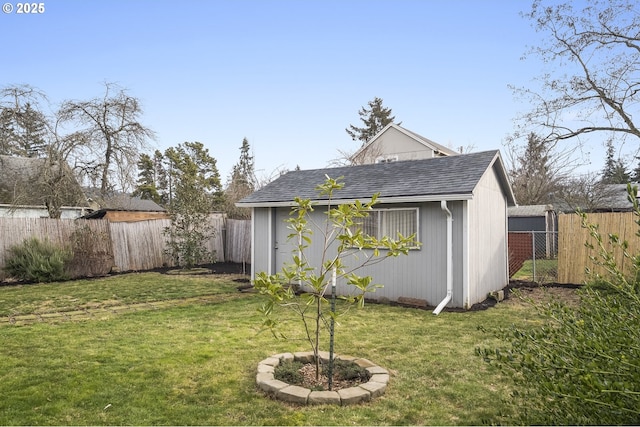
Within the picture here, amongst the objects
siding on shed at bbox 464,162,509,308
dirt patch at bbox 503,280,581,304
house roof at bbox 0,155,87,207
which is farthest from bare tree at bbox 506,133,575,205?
house roof at bbox 0,155,87,207

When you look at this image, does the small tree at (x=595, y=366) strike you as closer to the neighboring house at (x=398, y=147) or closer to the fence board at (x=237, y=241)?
the fence board at (x=237, y=241)

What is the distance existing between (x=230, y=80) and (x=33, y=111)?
24.9 feet

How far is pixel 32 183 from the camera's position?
14.5m

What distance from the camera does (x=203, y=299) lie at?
8.79m

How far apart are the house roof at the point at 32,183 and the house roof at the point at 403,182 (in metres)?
8.52

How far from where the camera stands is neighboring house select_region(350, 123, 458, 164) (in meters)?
21.6

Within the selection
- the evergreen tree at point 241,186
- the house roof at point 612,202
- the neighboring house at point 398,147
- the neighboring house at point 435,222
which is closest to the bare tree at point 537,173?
the house roof at point 612,202

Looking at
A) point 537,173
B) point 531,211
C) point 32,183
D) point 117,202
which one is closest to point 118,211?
point 32,183

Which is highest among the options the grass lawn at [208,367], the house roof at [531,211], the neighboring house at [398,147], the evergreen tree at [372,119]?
the evergreen tree at [372,119]

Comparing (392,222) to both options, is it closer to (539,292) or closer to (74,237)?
(539,292)

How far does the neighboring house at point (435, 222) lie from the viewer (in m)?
7.79

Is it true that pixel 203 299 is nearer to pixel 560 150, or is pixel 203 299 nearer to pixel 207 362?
pixel 207 362

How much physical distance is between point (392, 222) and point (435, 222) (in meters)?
0.97

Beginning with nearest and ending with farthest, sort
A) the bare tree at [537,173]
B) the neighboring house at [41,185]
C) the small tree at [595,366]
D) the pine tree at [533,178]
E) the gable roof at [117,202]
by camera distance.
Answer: the small tree at [595,366], the neighboring house at [41,185], the gable roof at [117,202], the bare tree at [537,173], the pine tree at [533,178]
